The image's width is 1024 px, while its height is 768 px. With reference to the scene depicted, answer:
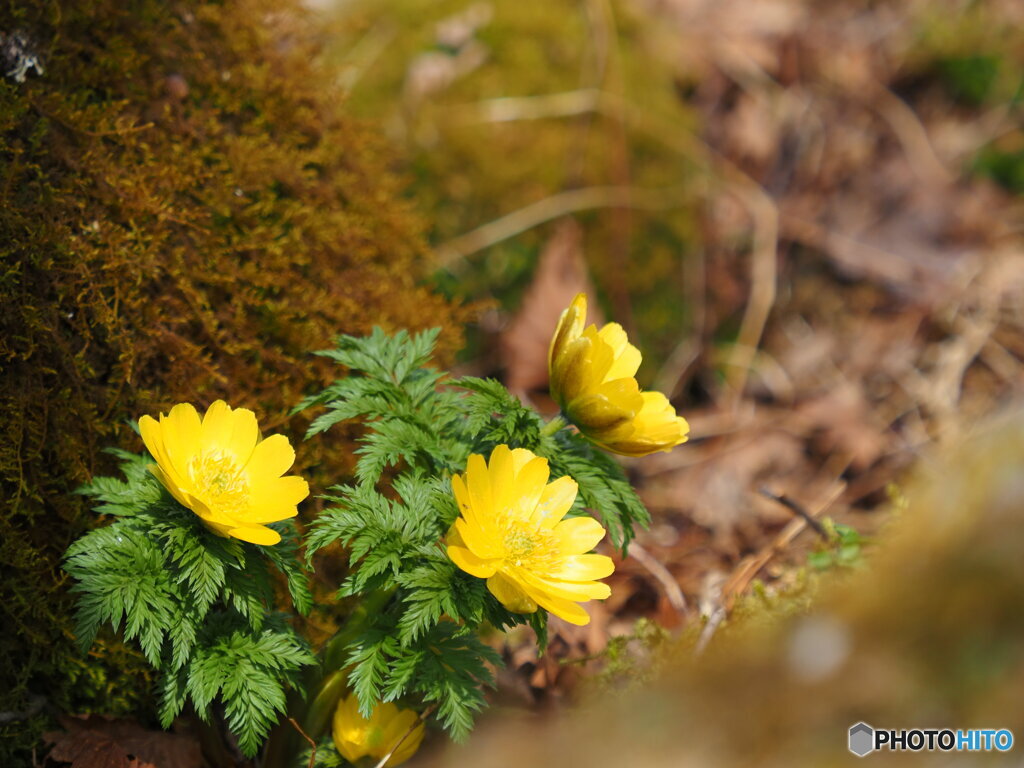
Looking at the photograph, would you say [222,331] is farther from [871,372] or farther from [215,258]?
[871,372]

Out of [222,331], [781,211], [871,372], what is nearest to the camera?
[222,331]

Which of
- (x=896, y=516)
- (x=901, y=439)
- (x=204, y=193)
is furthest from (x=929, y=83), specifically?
(x=204, y=193)

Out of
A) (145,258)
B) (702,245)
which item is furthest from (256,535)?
(702,245)

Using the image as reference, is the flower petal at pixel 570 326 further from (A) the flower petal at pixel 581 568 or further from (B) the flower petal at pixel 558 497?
(A) the flower petal at pixel 581 568

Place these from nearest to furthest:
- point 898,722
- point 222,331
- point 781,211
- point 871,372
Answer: point 898,722
point 222,331
point 871,372
point 781,211

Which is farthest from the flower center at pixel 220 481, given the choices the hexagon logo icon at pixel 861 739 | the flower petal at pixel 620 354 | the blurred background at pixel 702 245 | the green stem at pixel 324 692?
the blurred background at pixel 702 245

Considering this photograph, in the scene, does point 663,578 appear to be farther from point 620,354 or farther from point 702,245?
point 702,245
